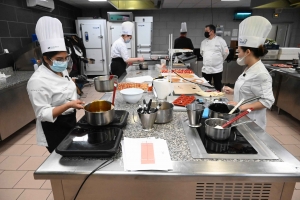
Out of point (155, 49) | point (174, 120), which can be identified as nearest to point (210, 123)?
point (174, 120)

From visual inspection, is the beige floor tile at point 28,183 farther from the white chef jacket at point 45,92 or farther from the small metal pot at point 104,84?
the small metal pot at point 104,84

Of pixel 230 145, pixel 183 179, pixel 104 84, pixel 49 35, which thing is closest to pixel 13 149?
pixel 104 84

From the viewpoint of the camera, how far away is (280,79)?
3.64 metres

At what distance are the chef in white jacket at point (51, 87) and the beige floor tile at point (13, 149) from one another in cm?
154

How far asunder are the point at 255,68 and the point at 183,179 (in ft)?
3.78

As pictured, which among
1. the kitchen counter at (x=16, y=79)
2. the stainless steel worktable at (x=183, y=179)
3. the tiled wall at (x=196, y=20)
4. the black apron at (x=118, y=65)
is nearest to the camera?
the stainless steel worktable at (x=183, y=179)

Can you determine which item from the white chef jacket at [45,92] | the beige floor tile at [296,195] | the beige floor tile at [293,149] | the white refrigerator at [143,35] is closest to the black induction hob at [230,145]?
the white chef jacket at [45,92]

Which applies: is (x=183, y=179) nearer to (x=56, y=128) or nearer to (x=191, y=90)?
(x=56, y=128)

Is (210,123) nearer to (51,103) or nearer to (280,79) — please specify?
(51,103)

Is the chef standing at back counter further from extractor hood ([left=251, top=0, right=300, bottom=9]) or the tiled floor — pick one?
extractor hood ([left=251, top=0, right=300, bottom=9])

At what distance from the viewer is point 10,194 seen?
1849 mm

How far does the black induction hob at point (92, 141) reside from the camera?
2.83ft

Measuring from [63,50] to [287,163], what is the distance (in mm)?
1427

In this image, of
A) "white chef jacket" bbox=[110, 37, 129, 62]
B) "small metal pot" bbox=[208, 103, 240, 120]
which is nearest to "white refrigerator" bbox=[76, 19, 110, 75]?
"white chef jacket" bbox=[110, 37, 129, 62]
